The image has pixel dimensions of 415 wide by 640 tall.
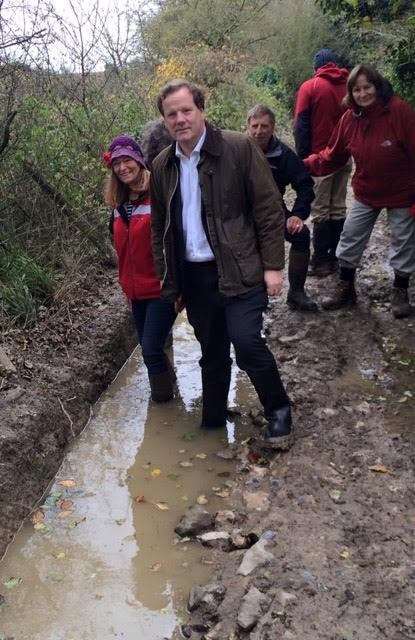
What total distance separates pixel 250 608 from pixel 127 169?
2689 millimetres

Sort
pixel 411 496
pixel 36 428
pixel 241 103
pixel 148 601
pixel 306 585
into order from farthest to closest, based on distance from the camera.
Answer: pixel 241 103, pixel 36 428, pixel 411 496, pixel 148 601, pixel 306 585

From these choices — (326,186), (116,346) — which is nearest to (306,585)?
(116,346)

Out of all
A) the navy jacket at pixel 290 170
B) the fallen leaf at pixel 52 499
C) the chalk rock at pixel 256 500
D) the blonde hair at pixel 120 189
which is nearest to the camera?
the chalk rock at pixel 256 500

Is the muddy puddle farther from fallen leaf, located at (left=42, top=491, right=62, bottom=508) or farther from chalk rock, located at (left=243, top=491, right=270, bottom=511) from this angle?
chalk rock, located at (left=243, top=491, right=270, bottom=511)

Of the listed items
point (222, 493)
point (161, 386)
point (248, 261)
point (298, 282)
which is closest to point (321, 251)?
point (298, 282)

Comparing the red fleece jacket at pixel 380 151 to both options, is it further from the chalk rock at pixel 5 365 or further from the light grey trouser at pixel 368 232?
the chalk rock at pixel 5 365

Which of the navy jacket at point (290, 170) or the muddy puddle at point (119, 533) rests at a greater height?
the navy jacket at point (290, 170)

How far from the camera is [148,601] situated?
3.19 m

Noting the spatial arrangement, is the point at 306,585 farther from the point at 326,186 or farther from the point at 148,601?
the point at 326,186

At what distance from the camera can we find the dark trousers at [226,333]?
3.72m

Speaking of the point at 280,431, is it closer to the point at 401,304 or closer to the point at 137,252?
the point at 137,252

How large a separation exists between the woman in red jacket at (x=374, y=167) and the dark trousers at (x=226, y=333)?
6.46ft

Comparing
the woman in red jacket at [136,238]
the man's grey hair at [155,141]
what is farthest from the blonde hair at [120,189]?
the man's grey hair at [155,141]

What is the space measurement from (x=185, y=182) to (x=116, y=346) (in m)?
2.56
